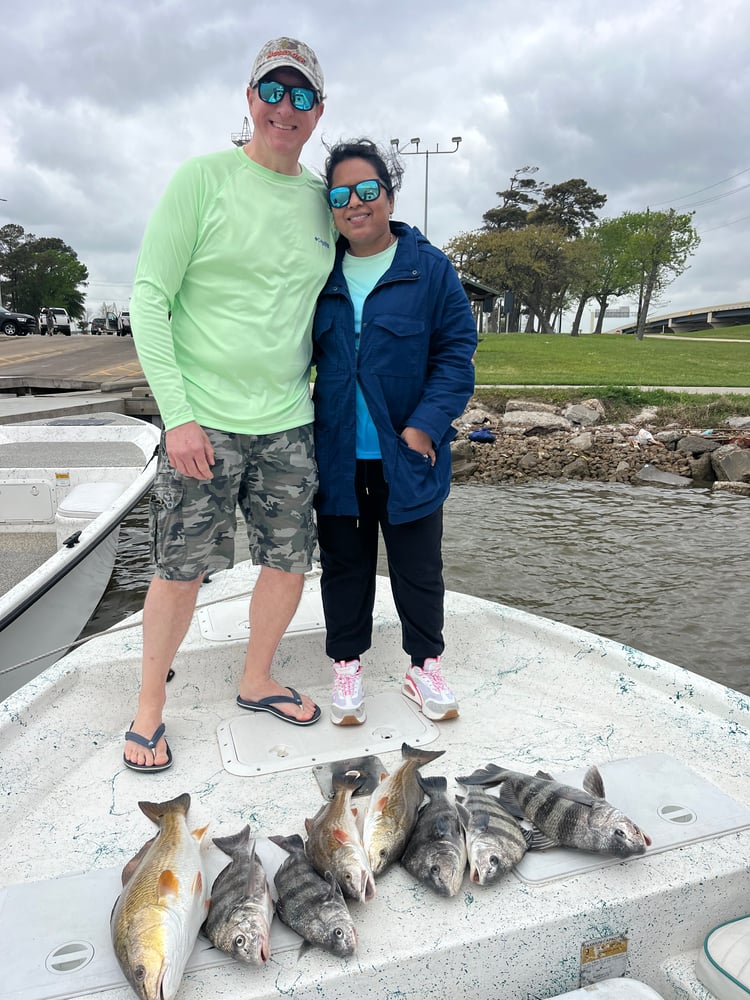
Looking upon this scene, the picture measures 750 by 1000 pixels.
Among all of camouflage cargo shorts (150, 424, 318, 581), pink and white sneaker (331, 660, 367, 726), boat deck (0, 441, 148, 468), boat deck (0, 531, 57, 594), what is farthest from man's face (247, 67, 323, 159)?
boat deck (0, 441, 148, 468)

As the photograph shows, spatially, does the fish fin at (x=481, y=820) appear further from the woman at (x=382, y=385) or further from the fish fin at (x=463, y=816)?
the woman at (x=382, y=385)

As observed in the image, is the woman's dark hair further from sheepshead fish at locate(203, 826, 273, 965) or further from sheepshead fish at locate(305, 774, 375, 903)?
sheepshead fish at locate(203, 826, 273, 965)

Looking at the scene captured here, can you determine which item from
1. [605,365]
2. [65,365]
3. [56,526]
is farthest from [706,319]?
[56,526]

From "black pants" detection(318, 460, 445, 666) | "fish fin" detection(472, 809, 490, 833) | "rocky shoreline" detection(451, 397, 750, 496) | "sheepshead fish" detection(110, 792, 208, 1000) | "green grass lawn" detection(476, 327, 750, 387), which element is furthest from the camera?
"green grass lawn" detection(476, 327, 750, 387)

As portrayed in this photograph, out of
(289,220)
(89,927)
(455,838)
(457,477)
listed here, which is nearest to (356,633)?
(455,838)

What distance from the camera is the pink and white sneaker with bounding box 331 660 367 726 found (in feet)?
8.78

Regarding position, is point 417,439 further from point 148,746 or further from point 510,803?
point 148,746

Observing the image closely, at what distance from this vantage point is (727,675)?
5.64m

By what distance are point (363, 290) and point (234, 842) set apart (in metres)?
1.83

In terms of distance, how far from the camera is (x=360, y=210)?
235 centimetres

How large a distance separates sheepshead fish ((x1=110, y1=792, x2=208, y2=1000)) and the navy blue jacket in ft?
4.04

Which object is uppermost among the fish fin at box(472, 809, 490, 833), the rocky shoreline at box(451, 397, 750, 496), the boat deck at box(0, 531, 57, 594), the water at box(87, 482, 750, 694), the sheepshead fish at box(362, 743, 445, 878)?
the fish fin at box(472, 809, 490, 833)

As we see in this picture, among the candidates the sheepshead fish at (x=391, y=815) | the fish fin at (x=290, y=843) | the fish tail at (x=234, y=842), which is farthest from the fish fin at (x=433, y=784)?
the fish tail at (x=234, y=842)

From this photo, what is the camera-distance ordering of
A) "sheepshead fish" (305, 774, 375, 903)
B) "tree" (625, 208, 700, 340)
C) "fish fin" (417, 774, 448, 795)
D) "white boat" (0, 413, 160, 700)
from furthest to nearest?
"tree" (625, 208, 700, 340), "white boat" (0, 413, 160, 700), "fish fin" (417, 774, 448, 795), "sheepshead fish" (305, 774, 375, 903)
